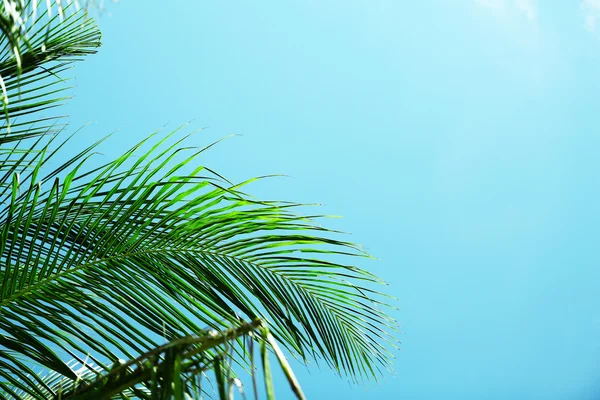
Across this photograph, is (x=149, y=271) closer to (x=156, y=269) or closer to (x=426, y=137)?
(x=156, y=269)

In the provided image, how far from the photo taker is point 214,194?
3.43 ft

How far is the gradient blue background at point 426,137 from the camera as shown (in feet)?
28.0

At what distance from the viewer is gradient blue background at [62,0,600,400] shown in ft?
28.0

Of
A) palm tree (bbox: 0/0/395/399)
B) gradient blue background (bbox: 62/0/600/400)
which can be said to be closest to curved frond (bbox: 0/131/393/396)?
palm tree (bbox: 0/0/395/399)

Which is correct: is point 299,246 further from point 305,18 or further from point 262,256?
point 305,18

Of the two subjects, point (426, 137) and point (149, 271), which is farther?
point (426, 137)

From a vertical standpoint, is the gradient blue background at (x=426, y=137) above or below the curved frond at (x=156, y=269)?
above

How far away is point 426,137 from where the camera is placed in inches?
355

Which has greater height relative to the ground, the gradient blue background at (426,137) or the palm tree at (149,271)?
the gradient blue background at (426,137)

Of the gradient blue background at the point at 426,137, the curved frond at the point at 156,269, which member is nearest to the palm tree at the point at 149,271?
the curved frond at the point at 156,269

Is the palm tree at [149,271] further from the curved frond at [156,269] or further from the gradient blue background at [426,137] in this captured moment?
the gradient blue background at [426,137]

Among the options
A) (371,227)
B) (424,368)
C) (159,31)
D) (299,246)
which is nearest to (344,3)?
(159,31)

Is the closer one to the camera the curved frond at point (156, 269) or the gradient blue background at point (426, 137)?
the curved frond at point (156, 269)

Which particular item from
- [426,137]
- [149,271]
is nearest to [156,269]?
[149,271]
